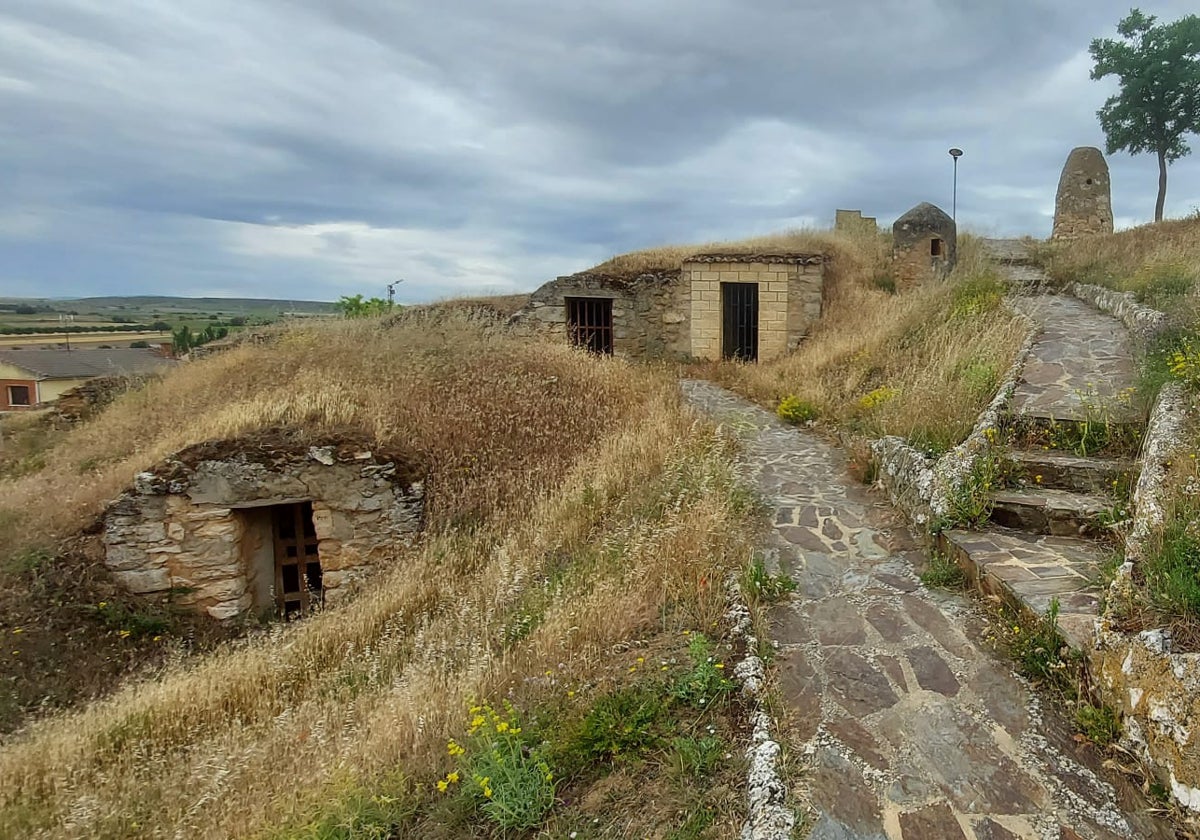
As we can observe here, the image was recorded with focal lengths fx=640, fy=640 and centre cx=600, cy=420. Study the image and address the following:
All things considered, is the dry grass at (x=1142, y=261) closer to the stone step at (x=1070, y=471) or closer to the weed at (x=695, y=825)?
the stone step at (x=1070, y=471)

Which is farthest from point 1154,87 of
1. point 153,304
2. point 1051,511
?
point 153,304

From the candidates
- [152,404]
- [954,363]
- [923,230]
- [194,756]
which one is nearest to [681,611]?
[194,756]

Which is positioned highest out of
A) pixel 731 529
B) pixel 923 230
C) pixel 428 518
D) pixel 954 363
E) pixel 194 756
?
pixel 923 230

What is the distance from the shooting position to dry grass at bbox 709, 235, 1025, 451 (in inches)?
241

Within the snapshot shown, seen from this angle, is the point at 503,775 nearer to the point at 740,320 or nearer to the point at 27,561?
the point at 27,561

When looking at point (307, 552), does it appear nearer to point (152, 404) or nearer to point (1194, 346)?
point (152, 404)

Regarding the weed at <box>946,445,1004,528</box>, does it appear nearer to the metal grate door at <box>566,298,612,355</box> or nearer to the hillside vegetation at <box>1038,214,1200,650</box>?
the hillside vegetation at <box>1038,214,1200,650</box>

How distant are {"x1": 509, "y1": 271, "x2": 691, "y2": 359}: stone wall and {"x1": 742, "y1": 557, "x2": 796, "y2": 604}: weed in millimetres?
10531

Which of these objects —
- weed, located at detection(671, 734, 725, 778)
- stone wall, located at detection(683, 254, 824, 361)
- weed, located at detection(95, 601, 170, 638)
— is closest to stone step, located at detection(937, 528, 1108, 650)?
weed, located at detection(671, 734, 725, 778)

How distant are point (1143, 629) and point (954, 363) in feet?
15.6

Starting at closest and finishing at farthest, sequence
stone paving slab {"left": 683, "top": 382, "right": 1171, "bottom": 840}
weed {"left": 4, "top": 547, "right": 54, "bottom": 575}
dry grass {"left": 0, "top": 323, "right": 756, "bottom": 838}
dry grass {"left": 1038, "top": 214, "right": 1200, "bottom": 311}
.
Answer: stone paving slab {"left": 683, "top": 382, "right": 1171, "bottom": 840}, dry grass {"left": 0, "top": 323, "right": 756, "bottom": 838}, weed {"left": 4, "top": 547, "right": 54, "bottom": 575}, dry grass {"left": 1038, "top": 214, "right": 1200, "bottom": 311}

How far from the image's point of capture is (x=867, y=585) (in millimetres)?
4082

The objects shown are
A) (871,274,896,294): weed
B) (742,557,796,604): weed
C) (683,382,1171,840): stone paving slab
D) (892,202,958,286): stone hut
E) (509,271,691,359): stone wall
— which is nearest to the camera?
(683,382,1171,840): stone paving slab

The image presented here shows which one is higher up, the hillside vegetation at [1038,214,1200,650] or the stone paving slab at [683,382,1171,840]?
the hillside vegetation at [1038,214,1200,650]
